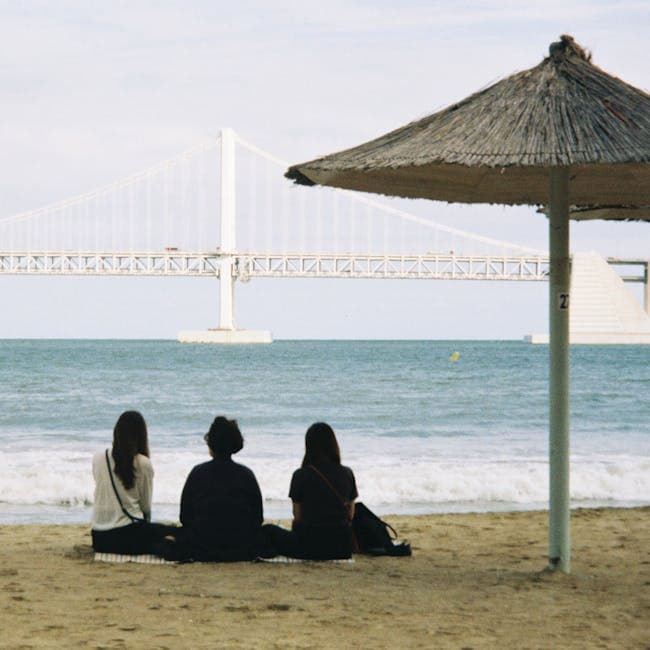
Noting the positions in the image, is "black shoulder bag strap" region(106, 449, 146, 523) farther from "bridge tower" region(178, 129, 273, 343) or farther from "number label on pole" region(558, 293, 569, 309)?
"bridge tower" region(178, 129, 273, 343)

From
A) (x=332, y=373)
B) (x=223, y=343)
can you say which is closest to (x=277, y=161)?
(x=223, y=343)

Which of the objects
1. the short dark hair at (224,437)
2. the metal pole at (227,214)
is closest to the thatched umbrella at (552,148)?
the short dark hair at (224,437)

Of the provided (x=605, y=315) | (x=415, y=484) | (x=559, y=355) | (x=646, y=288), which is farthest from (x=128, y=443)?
(x=646, y=288)

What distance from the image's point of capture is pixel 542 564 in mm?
4566

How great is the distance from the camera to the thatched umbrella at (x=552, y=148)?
362 cm

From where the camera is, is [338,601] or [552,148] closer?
[552,148]

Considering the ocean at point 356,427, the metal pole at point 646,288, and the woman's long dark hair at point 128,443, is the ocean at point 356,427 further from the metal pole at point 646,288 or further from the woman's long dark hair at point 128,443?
the metal pole at point 646,288

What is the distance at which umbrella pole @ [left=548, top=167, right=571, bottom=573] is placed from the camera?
3887 millimetres

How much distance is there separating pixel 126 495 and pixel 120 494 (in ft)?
0.08

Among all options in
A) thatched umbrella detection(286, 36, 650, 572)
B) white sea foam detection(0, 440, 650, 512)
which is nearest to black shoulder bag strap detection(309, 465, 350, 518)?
thatched umbrella detection(286, 36, 650, 572)

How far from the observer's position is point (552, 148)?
3604 mm

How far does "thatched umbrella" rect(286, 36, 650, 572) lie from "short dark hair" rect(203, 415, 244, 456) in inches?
35.1

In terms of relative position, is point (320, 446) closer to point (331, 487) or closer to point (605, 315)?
point (331, 487)

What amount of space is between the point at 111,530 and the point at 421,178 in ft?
5.62
